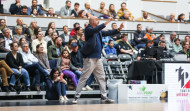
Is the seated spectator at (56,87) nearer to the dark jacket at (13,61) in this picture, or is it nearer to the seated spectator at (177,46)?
the dark jacket at (13,61)

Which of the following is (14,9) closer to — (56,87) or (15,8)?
(15,8)

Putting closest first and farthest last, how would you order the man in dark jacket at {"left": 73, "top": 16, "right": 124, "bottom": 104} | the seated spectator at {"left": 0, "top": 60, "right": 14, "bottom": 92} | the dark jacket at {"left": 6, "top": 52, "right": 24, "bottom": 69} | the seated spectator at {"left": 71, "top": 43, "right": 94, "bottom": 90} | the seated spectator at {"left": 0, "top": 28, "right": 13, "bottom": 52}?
the man in dark jacket at {"left": 73, "top": 16, "right": 124, "bottom": 104}
the seated spectator at {"left": 0, "top": 60, "right": 14, "bottom": 92}
the dark jacket at {"left": 6, "top": 52, "right": 24, "bottom": 69}
the seated spectator at {"left": 0, "top": 28, "right": 13, "bottom": 52}
the seated spectator at {"left": 71, "top": 43, "right": 94, "bottom": 90}

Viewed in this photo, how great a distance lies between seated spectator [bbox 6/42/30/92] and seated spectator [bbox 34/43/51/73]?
0.71 m

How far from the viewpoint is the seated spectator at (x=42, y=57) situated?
14950 millimetres

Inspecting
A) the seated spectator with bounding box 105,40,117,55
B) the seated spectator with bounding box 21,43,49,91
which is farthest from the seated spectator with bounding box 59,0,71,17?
the seated spectator with bounding box 21,43,49,91

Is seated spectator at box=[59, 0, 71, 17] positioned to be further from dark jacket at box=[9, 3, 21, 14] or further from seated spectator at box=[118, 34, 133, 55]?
seated spectator at box=[118, 34, 133, 55]

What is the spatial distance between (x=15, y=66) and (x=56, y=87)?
1695mm

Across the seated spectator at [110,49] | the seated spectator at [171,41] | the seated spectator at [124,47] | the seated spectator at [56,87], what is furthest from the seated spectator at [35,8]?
the seated spectator at [56,87]

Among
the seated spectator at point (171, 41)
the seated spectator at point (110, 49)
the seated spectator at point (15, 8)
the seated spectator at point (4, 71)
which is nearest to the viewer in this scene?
the seated spectator at point (4, 71)

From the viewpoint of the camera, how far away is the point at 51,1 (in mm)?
23859

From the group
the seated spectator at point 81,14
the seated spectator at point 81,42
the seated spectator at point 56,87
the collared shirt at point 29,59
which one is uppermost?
the seated spectator at point 81,14

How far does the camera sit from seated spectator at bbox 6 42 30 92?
46.5ft

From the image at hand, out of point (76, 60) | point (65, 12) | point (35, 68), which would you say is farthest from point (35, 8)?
point (35, 68)

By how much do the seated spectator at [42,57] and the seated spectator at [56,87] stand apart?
129 centimetres
